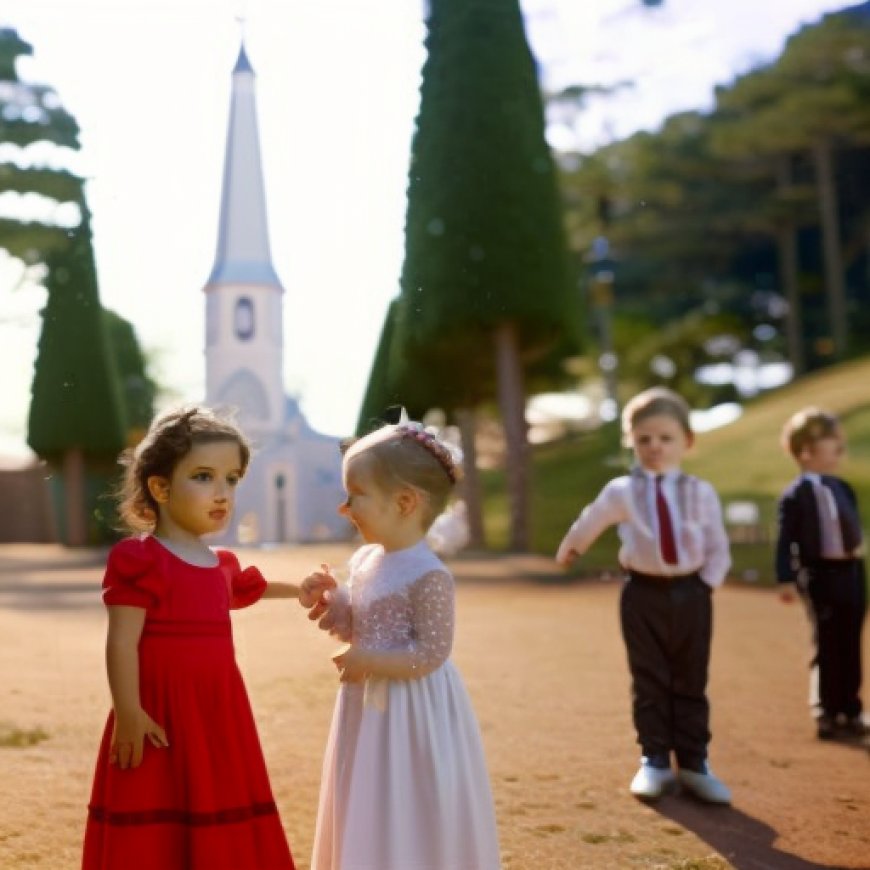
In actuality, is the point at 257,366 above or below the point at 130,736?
above

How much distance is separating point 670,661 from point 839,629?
1.33 metres

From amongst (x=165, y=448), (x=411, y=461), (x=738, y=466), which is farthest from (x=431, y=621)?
(x=738, y=466)

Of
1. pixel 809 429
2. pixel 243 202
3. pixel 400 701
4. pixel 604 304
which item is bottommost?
pixel 400 701

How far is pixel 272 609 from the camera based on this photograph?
8.32ft

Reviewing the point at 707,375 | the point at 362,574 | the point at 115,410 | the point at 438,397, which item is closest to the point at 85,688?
the point at 115,410

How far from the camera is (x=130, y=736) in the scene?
191 cm

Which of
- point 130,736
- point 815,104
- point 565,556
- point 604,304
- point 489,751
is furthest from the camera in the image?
point 815,104

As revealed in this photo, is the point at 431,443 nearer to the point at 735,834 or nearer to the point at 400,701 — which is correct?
the point at 400,701

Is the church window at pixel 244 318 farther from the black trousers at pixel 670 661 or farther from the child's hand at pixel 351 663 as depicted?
the black trousers at pixel 670 661

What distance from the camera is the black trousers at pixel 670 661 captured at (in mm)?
3225

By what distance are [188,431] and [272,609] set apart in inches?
26.0

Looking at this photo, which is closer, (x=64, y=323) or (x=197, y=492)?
(x=197, y=492)

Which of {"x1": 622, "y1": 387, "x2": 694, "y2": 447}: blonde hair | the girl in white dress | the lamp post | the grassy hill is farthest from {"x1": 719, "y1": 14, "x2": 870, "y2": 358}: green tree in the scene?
the girl in white dress

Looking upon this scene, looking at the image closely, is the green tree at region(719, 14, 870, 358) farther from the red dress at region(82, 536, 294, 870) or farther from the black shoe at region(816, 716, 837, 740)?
the red dress at region(82, 536, 294, 870)
